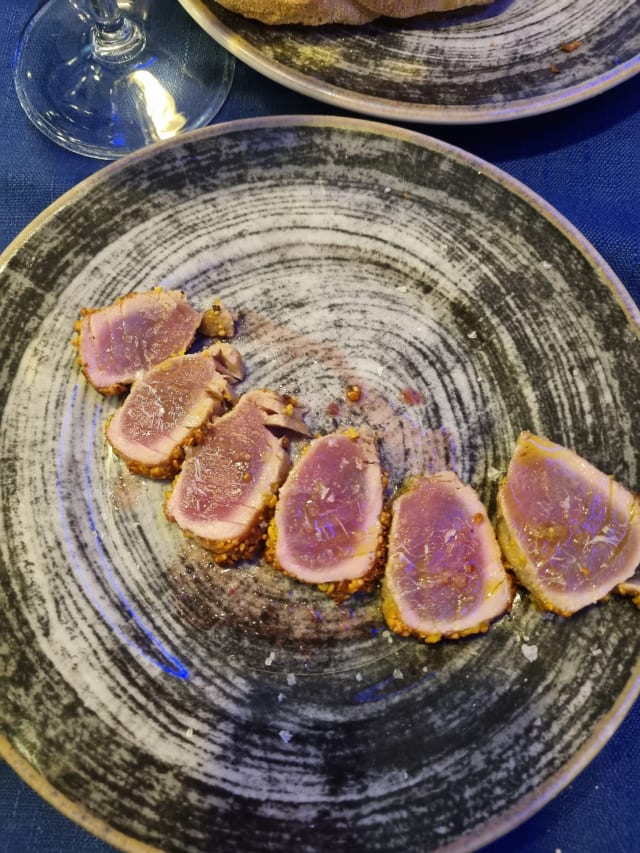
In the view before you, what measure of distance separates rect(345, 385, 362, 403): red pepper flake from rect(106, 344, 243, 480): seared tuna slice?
0.41m

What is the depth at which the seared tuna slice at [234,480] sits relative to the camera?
208 cm

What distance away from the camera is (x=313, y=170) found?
7.85 feet

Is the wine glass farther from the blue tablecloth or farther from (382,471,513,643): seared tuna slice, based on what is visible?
(382,471,513,643): seared tuna slice

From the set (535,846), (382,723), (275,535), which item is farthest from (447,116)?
(535,846)

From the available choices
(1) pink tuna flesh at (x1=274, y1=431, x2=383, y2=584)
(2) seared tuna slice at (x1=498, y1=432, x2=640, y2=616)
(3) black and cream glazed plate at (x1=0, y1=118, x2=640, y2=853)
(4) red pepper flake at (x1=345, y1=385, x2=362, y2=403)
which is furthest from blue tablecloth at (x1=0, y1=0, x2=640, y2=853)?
(1) pink tuna flesh at (x1=274, y1=431, x2=383, y2=584)

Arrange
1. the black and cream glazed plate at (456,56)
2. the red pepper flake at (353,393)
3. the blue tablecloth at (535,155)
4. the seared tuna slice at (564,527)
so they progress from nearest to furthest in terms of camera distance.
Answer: the seared tuna slice at (564,527) < the red pepper flake at (353,393) < the black and cream glazed plate at (456,56) < the blue tablecloth at (535,155)

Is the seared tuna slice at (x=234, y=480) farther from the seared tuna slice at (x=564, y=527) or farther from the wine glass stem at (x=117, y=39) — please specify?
the wine glass stem at (x=117, y=39)

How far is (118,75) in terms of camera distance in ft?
8.72

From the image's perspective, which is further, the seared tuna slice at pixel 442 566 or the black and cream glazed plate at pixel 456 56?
the black and cream glazed plate at pixel 456 56

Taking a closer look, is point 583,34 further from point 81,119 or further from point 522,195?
point 81,119

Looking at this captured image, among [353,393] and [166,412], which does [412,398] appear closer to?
[353,393]

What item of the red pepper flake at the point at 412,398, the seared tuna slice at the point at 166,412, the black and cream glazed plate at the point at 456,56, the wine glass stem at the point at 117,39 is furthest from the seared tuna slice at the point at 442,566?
the wine glass stem at the point at 117,39

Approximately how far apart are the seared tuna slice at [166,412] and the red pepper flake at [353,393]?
41cm

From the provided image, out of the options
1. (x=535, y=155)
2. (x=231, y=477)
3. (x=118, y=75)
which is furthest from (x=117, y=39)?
(x=231, y=477)
